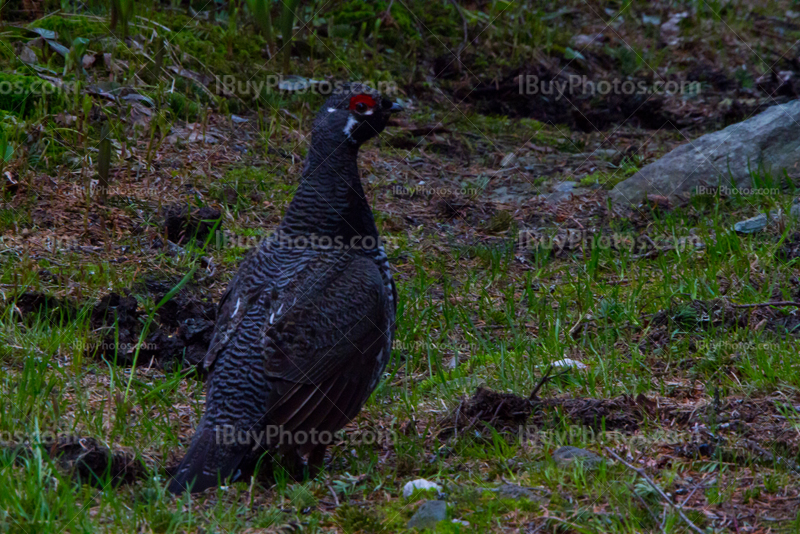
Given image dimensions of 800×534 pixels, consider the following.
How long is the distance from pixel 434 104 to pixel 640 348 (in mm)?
5474

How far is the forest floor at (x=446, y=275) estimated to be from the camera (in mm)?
4039

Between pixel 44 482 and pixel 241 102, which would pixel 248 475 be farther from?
pixel 241 102

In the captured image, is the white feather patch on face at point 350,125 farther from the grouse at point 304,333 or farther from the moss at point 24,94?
the moss at point 24,94

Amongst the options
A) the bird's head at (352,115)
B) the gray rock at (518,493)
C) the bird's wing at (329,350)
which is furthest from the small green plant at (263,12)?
the gray rock at (518,493)

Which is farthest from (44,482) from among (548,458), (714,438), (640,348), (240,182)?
(240,182)

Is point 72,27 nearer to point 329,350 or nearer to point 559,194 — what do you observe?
point 559,194

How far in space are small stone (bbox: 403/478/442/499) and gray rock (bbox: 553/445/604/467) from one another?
0.64 m

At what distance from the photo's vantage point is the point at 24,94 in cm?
798

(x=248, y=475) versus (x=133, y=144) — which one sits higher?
(x=133, y=144)

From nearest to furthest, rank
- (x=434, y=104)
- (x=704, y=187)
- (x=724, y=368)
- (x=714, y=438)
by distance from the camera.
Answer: (x=714, y=438) < (x=724, y=368) < (x=704, y=187) < (x=434, y=104)

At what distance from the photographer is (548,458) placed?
4160 mm
